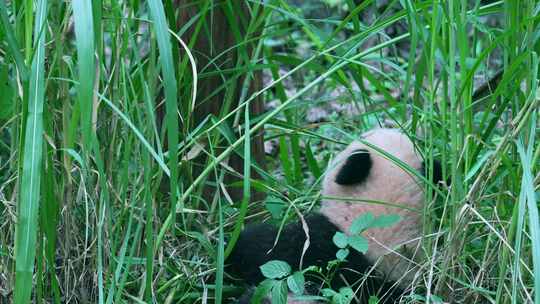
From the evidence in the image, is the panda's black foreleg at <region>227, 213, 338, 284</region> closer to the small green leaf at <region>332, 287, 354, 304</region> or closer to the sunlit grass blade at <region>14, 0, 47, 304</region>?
the small green leaf at <region>332, 287, 354, 304</region>

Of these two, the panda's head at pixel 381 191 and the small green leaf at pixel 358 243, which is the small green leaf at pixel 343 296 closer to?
the small green leaf at pixel 358 243

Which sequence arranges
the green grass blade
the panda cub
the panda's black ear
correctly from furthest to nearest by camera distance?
the panda's black ear → the panda cub → the green grass blade

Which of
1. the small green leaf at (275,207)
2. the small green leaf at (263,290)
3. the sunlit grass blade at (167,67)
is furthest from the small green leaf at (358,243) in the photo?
the sunlit grass blade at (167,67)

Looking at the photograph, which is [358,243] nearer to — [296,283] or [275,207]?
[296,283]

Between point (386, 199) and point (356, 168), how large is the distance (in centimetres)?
14

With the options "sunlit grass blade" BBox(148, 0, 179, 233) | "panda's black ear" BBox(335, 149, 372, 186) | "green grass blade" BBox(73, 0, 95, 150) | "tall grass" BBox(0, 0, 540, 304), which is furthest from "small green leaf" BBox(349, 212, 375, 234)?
"green grass blade" BBox(73, 0, 95, 150)

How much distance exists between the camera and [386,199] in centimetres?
280

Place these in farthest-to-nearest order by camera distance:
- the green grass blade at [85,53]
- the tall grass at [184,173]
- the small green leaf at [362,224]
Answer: the small green leaf at [362,224] → the tall grass at [184,173] → the green grass blade at [85,53]

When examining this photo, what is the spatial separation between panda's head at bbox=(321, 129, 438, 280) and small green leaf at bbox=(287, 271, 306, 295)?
38cm

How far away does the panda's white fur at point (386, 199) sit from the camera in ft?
8.68

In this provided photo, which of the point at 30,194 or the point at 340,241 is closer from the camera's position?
the point at 30,194

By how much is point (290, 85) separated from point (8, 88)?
3.76 m

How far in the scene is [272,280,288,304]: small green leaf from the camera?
226cm

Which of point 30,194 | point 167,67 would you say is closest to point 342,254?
point 167,67
